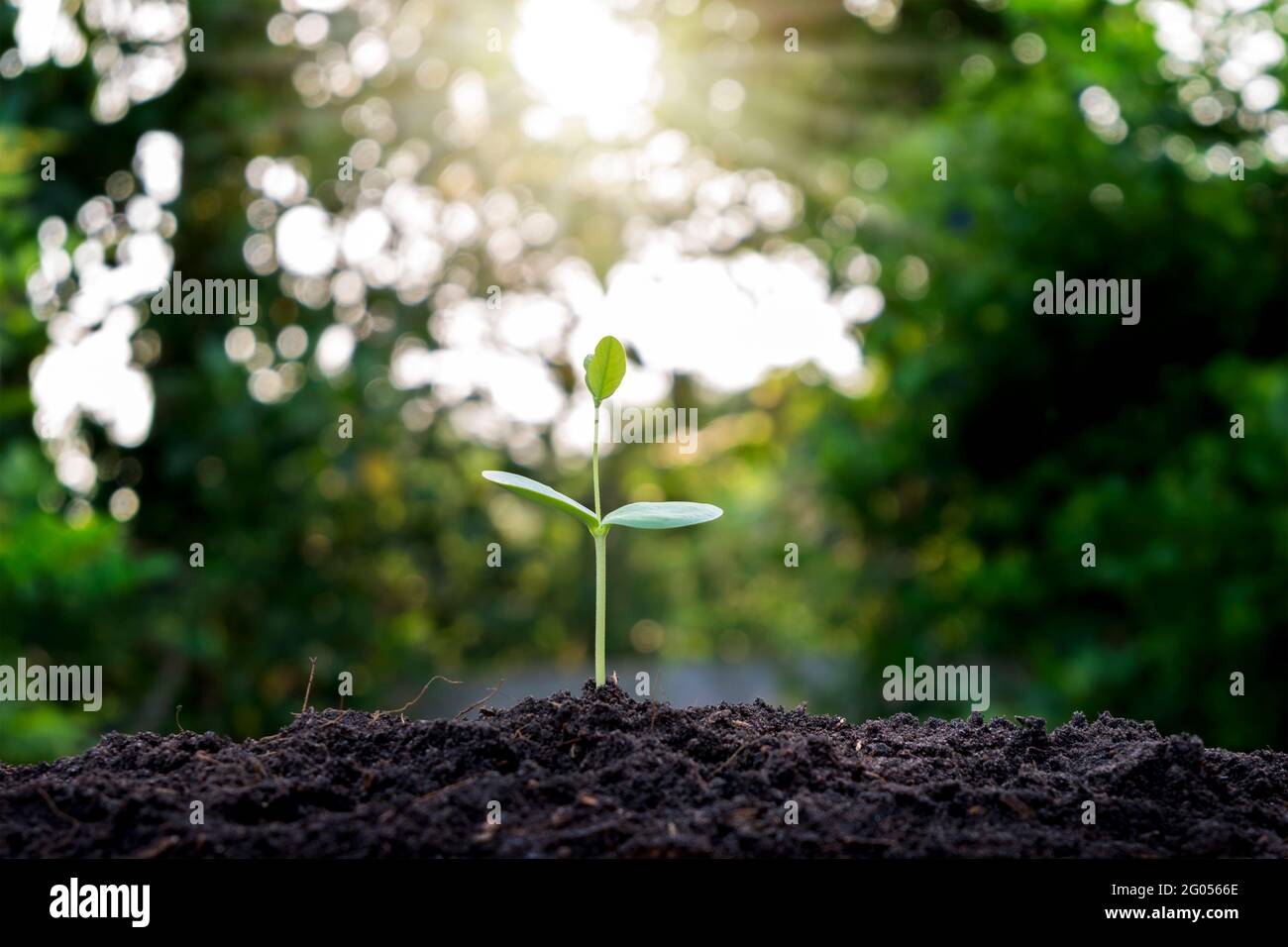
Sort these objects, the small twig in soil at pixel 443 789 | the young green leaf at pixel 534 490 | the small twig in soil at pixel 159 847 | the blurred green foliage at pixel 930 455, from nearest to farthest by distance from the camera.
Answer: the small twig in soil at pixel 159 847
the small twig in soil at pixel 443 789
the young green leaf at pixel 534 490
the blurred green foliage at pixel 930 455

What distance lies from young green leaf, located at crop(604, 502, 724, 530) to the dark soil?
22 centimetres

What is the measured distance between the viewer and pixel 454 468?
6156mm

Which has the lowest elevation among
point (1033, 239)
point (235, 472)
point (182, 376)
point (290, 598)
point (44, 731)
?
point (44, 731)

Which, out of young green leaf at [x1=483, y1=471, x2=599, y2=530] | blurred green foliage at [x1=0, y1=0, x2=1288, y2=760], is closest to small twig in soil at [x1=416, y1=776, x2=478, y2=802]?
young green leaf at [x1=483, y1=471, x2=599, y2=530]

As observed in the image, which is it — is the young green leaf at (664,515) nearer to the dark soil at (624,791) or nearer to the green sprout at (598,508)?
the green sprout at (598,508)

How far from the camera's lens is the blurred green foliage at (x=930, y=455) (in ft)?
15.6

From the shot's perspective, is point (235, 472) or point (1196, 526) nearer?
point (1196, 526)

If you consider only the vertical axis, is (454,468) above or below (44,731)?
above

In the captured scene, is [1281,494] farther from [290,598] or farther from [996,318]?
[290,598]

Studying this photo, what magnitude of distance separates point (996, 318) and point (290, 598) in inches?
142

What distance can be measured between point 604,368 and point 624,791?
0.55 m

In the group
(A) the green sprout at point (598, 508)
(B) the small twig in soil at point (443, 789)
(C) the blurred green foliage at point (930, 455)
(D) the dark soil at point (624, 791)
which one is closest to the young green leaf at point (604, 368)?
(A) the green sprout at point (598, 508)
